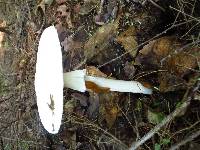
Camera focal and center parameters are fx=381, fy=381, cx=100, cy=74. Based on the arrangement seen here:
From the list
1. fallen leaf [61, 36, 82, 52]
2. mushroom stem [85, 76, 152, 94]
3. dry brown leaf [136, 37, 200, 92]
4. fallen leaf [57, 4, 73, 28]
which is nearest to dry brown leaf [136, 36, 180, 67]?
dry brown leaf [136, 37, 200, 92]

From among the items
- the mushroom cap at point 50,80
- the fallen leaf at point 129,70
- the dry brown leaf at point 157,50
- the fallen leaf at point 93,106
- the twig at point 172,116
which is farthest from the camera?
the fallen leaf at point 93,106

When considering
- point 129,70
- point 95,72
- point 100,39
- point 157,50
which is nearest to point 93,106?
point 95,72

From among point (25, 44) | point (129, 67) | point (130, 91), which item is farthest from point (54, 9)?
point (130, 91)

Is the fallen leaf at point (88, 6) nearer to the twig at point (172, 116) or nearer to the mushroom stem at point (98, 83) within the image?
the mushroom stem at point (98, 83)

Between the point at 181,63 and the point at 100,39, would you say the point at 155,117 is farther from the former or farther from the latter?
the point at 100,39

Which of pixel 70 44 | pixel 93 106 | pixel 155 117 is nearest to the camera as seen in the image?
pixel 155 117

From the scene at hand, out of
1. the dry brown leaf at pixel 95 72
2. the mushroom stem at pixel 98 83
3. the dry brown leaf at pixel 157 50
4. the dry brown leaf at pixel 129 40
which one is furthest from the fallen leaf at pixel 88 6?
the mushroom stem at pixel 98 83

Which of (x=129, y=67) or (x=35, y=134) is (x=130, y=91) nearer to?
(x=129, y=67)
